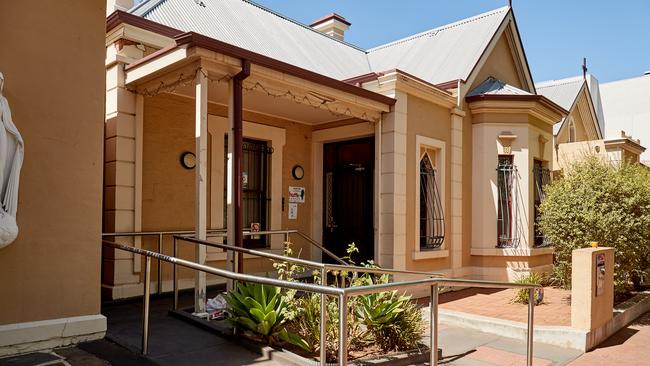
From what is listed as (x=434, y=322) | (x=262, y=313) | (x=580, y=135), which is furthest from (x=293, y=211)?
(x=580, y=135)

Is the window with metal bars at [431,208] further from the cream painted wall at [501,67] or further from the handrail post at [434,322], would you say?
the handrail post at [434,322]

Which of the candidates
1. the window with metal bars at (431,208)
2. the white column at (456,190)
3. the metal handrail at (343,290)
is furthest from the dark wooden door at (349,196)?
the metal handrail at (343,290)

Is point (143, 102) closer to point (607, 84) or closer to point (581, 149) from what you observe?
point (581, 149)

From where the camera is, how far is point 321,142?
9.59 m

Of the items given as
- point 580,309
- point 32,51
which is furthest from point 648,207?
point 32,51

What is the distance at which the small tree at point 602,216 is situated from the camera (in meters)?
7.43

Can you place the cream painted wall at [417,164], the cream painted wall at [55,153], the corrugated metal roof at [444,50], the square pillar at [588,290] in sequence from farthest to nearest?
the corrugated metal roof at [444,50]
the cream painted wall at [417,164]
the square pillar at [588,290]
the cream painted wall at [55,153]

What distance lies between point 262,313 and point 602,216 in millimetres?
5722

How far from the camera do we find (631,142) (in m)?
12.9

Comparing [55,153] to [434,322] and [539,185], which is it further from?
[539,185]

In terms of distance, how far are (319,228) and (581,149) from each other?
740 centimetres

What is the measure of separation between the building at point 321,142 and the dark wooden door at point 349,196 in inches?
1.1

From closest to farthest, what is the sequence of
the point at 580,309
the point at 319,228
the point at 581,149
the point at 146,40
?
the point at 580,309
the point at 146,40
the point at 319,228
the point at 581,149

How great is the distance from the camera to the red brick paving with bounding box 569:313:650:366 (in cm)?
550
